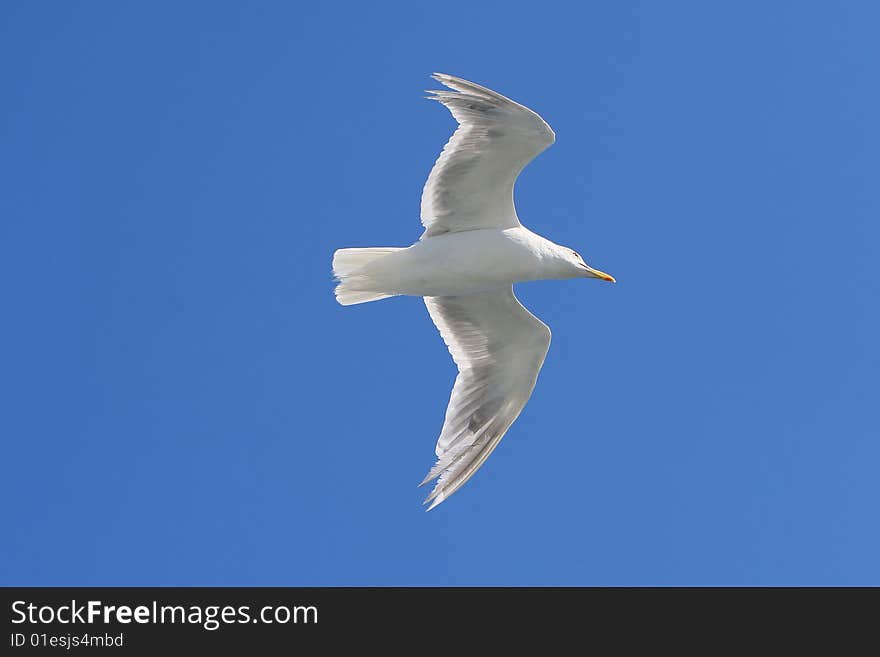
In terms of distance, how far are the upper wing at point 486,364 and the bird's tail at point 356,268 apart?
1.29m

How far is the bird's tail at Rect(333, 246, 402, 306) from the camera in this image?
36.7 feet

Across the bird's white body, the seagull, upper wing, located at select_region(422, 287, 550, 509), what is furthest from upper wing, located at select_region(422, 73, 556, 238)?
upper wing, located at select_region(422, 287, 550, 509)

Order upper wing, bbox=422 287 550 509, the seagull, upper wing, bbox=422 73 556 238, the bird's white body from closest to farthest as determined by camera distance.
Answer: upper wing, bbox=422 73 556 238 → the seagull → the bird's white body → upper wing, bbox=422 287 550 509

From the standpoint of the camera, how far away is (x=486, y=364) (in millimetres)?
12195

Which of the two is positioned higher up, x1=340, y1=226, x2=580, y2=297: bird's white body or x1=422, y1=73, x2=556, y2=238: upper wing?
x1=422, y1=73, x2=556, y2=238: upper wing

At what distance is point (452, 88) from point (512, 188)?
1205 mm

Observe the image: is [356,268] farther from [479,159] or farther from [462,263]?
[479,159]

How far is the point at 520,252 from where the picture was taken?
11242 mm

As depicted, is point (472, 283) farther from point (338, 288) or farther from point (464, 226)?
point (338, 288)

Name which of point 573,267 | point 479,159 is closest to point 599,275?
point 573,267

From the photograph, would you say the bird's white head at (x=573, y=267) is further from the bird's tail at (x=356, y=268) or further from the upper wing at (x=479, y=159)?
the bird's tail at (x=356, y=268)

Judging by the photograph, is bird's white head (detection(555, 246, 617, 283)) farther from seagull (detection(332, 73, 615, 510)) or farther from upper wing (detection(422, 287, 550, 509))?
upper wing (detection(422, 287, 550, 509))

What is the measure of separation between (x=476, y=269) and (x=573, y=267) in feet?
3.20
